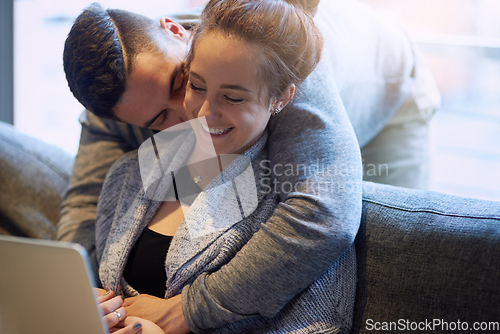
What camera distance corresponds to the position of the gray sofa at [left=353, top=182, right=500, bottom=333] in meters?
0.70

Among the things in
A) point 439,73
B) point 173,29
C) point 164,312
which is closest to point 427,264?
point 164,312

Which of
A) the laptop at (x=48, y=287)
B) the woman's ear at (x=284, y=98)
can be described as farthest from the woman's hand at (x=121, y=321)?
the woman's ear at (x=284, y=98)

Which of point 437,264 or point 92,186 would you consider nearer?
point 437,264

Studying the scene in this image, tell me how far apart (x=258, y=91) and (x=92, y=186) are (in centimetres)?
70

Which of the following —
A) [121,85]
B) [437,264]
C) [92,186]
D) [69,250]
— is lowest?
[92,186]

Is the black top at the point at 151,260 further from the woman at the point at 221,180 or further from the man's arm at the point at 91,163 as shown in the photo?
the man's arm at the point at 91,163

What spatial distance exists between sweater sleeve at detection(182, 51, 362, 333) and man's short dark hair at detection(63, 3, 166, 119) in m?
0.36

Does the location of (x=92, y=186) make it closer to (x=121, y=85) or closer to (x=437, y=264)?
(x=121, y=85)

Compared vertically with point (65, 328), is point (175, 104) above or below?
above

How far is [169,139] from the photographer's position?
3.44ft

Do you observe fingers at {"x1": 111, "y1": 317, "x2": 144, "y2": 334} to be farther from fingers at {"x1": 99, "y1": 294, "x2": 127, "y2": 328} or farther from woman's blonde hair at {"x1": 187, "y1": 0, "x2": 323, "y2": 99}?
woman's blonde hair at {"x1": 187, "y1": 0, "x2": 323, "y2": 99}

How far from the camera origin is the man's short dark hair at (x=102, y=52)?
86 centimetres

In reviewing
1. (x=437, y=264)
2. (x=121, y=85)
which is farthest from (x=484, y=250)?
(x=121, y=85)

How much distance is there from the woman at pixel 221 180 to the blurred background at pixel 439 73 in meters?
0.87
